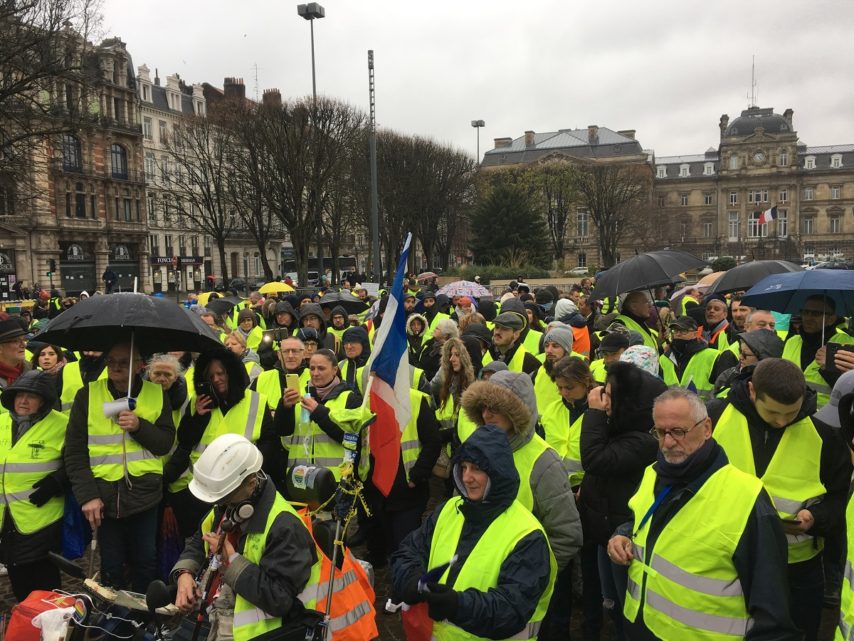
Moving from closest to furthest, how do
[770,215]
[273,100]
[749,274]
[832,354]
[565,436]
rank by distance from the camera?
[565,436] < [832,354] < [749,274] < [770,215] < [273,100]

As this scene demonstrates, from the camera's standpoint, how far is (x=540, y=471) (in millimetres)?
3504

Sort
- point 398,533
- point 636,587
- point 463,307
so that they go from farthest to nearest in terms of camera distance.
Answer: point 463,307 < point 398,533 < point 636,587

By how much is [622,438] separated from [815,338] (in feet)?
7.93

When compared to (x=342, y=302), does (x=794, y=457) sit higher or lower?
lower

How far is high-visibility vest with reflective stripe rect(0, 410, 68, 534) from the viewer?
171 inches

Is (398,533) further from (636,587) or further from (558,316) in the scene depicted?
(558,316)

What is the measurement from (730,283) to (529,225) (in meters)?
36.3

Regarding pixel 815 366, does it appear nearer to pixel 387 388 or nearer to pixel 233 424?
pixel 387 388

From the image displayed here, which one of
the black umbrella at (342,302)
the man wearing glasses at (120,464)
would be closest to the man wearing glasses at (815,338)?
the man wearing glasses at (120,464)

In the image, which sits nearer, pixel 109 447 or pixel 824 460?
pixel 824 460

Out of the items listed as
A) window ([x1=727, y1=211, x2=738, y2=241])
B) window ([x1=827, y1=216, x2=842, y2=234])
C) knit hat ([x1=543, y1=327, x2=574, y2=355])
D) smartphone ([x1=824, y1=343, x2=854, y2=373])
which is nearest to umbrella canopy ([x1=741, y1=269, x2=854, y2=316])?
smartphone ([x1=824, y1=343, x2=854, y2=373])

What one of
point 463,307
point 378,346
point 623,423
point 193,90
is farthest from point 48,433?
point 193,90

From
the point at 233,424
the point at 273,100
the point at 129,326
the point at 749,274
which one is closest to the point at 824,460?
the point at 233,424

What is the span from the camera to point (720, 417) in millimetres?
3648
